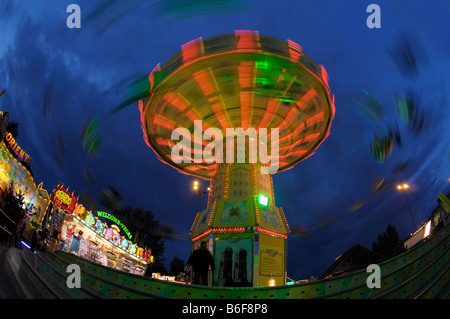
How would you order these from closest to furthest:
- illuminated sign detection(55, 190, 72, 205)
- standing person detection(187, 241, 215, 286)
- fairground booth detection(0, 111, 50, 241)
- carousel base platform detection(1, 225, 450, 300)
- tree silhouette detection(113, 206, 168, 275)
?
1. carousel base platform detection(1, 225, 450, 300)
2. standing person detection(187, 241, 215, 286)
3. fairground booth detection(0, 111, 50, 241)
4. illuminated sign detection(55, 190, 72, 205)
5. tree silhouette detection(113, 206, 168, 275)

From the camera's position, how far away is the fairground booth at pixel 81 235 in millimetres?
23578

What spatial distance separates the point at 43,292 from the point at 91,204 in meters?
36.1

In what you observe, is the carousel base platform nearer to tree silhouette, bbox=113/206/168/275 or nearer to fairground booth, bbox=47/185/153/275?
fairground booth, bbox=47/185/153/275

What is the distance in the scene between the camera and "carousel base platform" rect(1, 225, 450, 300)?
12.9ft

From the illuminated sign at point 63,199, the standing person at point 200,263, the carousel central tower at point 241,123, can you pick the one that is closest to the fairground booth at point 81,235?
the illuminated sign at point 63,199

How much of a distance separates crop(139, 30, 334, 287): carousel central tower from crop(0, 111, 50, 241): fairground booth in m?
9.43

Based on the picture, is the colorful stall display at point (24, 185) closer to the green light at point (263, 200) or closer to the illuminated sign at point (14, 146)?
the illuminated sign at point (14, 146)

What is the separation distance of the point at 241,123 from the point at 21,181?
17.0m

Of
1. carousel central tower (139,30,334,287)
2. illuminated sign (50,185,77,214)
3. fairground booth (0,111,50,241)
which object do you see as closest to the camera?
carousel central tower (139,30,334,287)

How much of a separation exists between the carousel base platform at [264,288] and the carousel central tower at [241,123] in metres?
10.9

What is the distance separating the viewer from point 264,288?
15.6 feet

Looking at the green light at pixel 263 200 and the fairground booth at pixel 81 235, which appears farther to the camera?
the fairground booth at pixel 81 235

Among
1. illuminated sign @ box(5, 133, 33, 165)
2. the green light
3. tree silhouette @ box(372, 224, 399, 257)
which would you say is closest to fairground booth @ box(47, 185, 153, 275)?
illuminated sign @ box(5, 133, 33, 165)
